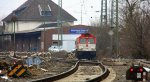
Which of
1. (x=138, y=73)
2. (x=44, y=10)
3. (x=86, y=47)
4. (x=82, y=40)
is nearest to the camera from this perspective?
(x=138, y=73)

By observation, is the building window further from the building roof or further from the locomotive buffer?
the locomotive buffer

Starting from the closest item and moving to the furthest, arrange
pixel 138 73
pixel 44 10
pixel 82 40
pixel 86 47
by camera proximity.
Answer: pixel 138 73 → pixel 86 47 → pixel 82 40 → pixel 44 10

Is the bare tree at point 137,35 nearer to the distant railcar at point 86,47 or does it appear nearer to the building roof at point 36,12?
the distant railcar at point 86,47

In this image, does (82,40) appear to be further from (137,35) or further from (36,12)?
(36,12)

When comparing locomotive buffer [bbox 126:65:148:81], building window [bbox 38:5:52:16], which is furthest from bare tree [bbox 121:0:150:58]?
building window [bbox 38:5:52:16]

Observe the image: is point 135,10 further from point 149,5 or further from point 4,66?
point 4,66

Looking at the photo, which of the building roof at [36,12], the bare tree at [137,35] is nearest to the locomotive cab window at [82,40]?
the bare tree at [137,35]

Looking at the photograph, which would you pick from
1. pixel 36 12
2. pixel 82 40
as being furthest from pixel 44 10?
pixel 82 40

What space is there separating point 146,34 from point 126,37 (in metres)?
3.78

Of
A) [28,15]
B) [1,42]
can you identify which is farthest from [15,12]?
[1,42]

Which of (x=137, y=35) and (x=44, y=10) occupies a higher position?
(x=44, y=10)

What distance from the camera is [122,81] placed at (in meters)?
18.0

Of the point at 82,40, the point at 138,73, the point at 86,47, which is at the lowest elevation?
the point at 138,73

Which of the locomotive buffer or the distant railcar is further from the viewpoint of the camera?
the distant railcar
